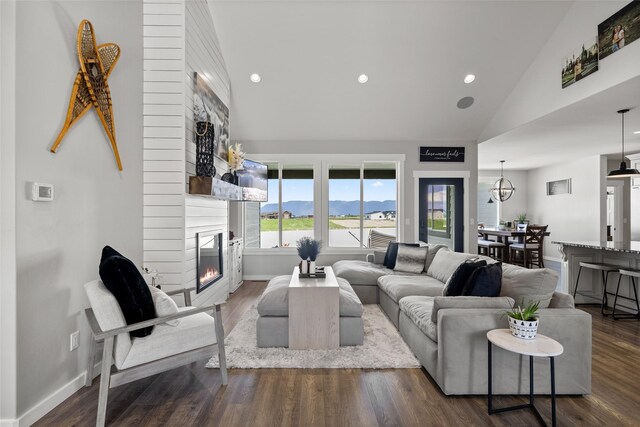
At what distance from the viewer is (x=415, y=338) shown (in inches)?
109

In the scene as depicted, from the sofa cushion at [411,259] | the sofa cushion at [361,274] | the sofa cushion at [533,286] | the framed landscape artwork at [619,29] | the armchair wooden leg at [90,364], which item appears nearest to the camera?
the armchair wooden leg at [90,364]

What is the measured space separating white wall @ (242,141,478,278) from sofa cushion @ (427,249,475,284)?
1.77 m

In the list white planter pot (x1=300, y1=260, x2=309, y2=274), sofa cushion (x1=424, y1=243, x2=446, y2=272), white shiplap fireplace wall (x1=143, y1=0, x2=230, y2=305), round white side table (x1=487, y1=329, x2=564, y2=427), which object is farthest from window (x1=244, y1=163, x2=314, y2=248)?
round white side table (x1=487, y1=329, x2=564, y2=427)

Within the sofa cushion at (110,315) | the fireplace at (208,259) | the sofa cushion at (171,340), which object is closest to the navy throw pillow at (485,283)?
the sofa cushion at (171,340)

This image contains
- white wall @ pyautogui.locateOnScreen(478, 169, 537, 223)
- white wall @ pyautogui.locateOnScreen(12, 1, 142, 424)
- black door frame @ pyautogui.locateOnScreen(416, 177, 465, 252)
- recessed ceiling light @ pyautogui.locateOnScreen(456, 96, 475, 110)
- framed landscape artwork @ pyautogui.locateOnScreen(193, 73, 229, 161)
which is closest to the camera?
white wall @ pyautogui.locateOnScreen(12, 1, 142, 424)

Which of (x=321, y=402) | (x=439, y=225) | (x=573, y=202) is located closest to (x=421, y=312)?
(x=321, y=402)

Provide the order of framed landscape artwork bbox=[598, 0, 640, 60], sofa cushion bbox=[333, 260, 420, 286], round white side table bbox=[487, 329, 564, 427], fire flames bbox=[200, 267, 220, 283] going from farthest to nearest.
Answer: sofa cushion bbox=[333, 260, 420, 286] < fire flames bbox=[200, 267, 220, 283] < framed landscape artwork bbox=[598, 0, 640, 60] < round white side table bbox=[487, 329, 564, 427]

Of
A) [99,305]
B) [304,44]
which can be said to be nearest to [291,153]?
[304,44]

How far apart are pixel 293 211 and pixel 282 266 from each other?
110 cm

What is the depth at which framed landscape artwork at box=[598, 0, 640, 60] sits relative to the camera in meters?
3.21

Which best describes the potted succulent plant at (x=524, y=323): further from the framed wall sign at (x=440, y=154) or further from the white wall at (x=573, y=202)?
the white wall at (x=573, y=202)

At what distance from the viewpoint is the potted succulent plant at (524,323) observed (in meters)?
2.00

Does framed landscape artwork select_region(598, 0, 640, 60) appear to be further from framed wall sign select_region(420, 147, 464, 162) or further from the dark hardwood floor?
the dark hardwood floor

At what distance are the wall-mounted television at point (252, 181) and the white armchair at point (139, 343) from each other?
2.78 m
